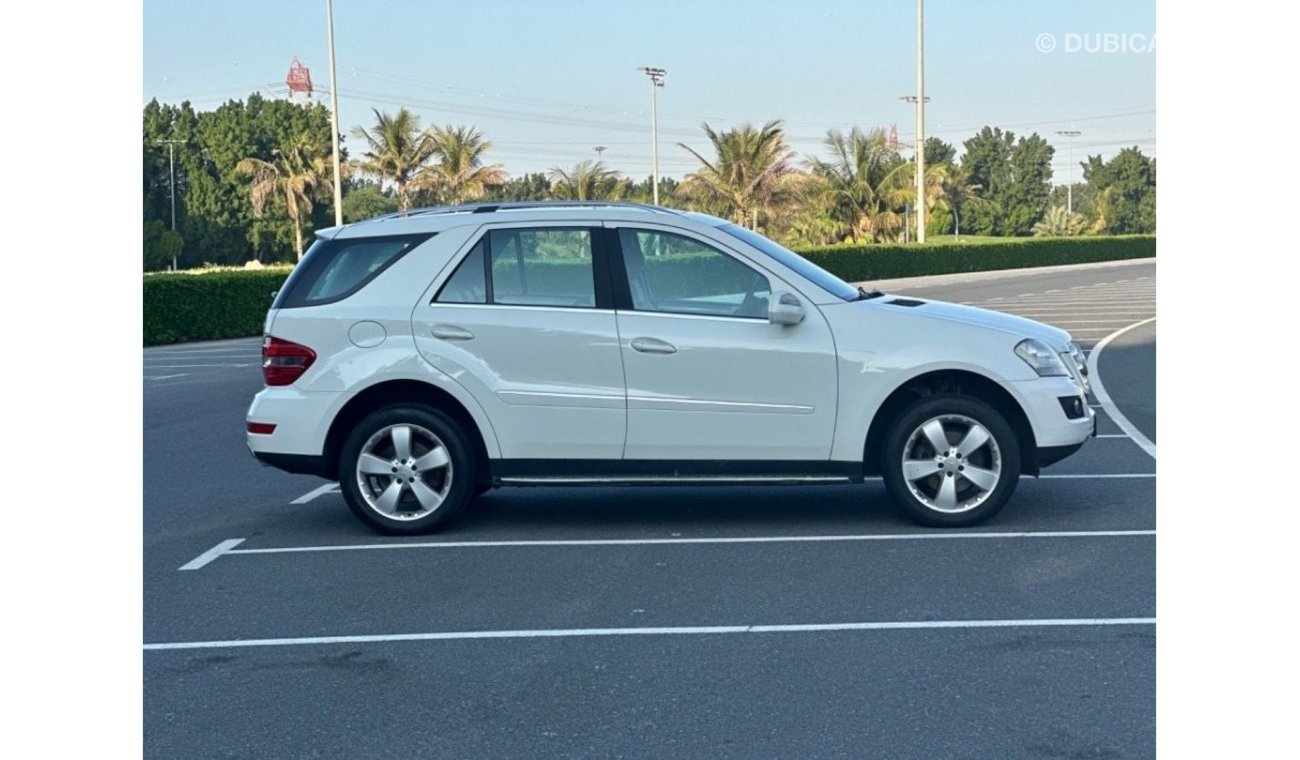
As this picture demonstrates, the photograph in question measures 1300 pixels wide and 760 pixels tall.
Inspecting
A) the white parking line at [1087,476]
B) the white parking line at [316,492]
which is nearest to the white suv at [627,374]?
the white parking line at [316,492]

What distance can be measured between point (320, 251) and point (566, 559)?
237 cm

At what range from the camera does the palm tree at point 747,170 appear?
5784 centimetres

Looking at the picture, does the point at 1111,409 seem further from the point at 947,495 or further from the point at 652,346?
the point at 652,346

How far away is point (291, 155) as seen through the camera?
297ft

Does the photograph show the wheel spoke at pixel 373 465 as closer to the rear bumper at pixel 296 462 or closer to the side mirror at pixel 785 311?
the rear bumper at pixel 296 462

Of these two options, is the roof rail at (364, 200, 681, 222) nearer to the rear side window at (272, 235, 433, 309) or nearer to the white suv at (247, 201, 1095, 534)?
the white suv at (247, 201, 1095, 534)

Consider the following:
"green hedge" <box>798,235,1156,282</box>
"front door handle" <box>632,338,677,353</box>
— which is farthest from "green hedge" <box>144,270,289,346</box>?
"front door handle" <box>632,338,677,353</box>

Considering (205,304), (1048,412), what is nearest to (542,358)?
(1048,412)

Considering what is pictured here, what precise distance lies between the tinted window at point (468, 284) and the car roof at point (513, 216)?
0.22 m

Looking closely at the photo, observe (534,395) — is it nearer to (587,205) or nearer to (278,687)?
(587,205)

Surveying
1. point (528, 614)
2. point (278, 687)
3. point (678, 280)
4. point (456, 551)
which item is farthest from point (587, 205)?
point (278, 687)

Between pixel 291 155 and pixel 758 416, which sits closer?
pixel 758 416

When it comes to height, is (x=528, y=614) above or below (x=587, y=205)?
below

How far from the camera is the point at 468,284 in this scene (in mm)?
8523
